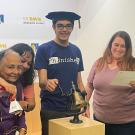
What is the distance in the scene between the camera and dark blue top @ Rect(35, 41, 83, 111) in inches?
86.6

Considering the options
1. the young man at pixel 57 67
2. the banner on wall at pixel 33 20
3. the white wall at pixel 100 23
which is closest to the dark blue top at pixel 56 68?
the young man at pixel 57 67

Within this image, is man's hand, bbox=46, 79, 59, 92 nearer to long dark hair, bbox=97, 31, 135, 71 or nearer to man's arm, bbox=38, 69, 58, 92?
man's arm, bbox=38, 69, 58, 92

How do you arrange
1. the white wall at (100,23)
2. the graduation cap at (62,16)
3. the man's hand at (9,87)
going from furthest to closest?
the white wall at (100,23) → the graduation cap at (62,16) → the man's hand at (9,87)

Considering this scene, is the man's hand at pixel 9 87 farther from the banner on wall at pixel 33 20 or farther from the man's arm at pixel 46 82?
the banner on wall at pixel 33 20

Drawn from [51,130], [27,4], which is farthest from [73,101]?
[27,4]

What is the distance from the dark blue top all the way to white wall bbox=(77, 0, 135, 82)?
1572 mm

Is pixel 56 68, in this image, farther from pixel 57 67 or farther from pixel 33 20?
pixel 33 20

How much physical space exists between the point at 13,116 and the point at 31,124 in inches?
85.8

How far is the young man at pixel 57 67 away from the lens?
7.16 feet

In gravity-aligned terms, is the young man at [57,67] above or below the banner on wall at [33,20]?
below

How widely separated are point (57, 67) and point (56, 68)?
10 millimetres

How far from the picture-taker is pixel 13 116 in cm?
180

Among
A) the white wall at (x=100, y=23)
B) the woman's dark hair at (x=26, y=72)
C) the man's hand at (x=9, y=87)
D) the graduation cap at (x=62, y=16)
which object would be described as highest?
the white wall at (x=100, y=23)

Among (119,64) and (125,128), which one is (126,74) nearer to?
(119,64)
